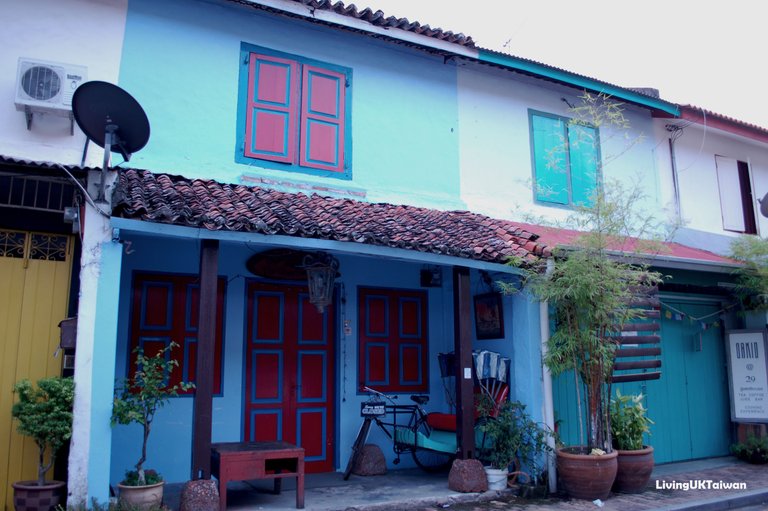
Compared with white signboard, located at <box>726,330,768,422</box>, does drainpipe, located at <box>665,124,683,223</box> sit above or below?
above

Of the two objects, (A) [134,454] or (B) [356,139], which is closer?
(A) [134,454]

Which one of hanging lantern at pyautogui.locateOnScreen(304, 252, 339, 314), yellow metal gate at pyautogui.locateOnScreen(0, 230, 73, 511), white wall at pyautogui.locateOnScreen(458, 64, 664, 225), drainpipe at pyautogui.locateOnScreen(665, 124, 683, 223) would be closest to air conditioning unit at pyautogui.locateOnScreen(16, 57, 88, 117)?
yellow metal gate at pyautogui.locateOnScreen(0, 230, 73, 511)

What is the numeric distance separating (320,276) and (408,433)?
2639mm

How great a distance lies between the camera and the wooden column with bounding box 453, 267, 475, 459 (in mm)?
7742

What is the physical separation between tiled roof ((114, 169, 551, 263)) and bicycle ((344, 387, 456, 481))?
235 centimetres

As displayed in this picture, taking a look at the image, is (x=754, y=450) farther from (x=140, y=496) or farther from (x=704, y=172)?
(x=140, y=496)

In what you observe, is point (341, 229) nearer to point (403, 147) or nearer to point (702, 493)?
point (403, 147)

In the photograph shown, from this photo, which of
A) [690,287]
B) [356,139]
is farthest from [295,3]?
[690,287]

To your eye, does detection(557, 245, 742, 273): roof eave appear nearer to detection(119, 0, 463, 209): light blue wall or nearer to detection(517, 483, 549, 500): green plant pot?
detection(119, 0, 463, 209): light blue wall

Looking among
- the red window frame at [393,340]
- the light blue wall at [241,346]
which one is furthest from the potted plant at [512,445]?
the red window frame at [393,340]

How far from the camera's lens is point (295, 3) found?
330 inches

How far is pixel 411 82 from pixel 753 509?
728cm

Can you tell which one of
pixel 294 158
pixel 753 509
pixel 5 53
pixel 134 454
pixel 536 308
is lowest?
pixel 753 509

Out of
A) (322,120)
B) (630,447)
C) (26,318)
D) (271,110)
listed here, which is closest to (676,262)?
(630,447)
